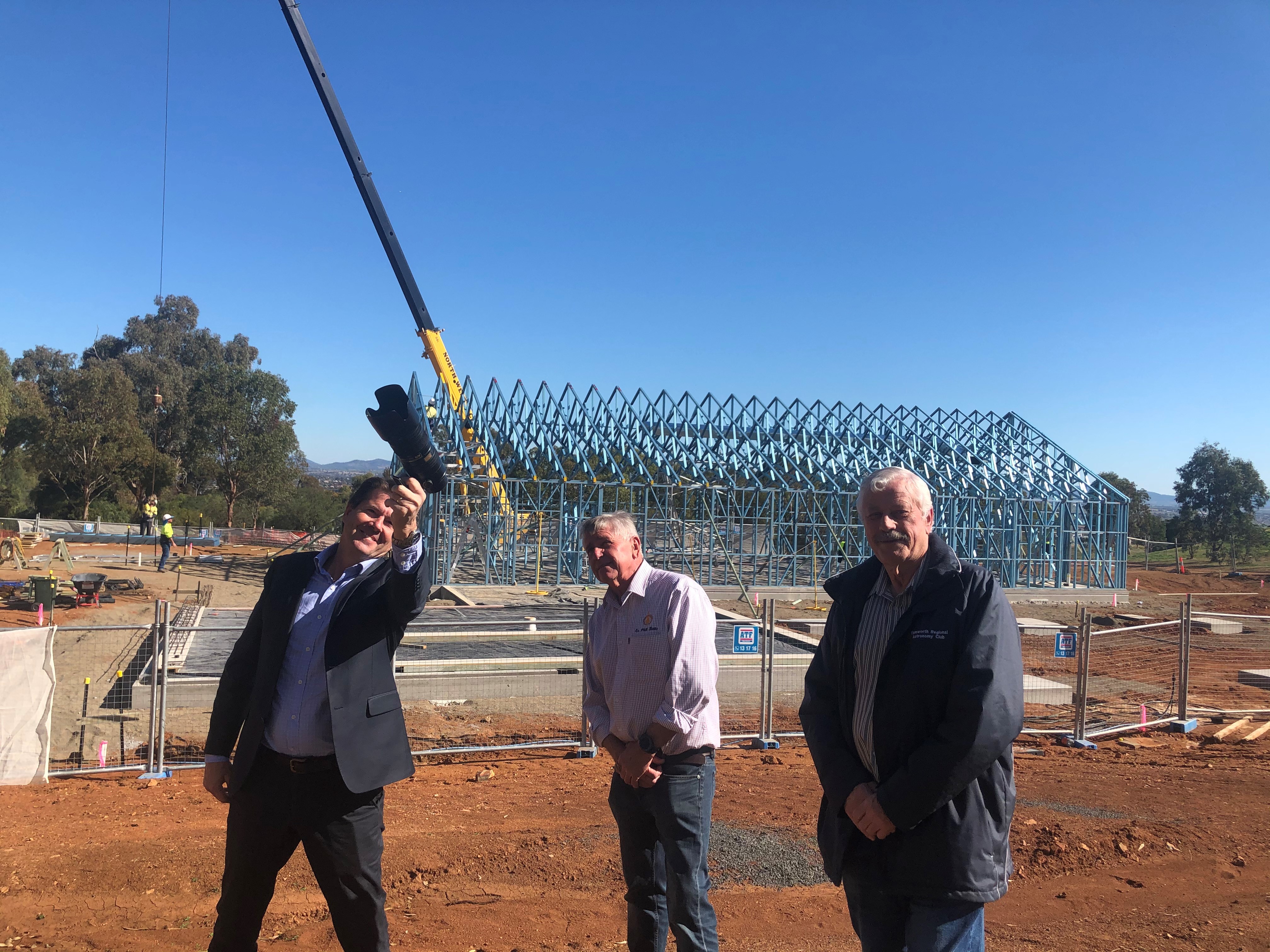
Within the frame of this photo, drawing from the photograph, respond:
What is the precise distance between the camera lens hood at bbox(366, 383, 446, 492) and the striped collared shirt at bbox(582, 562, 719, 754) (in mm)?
829

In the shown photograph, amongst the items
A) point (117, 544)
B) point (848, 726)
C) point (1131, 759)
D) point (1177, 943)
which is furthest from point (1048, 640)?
point (117, 544)


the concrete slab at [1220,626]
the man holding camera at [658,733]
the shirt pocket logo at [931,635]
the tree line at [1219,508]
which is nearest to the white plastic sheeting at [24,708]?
the man holding camera at [658,733]

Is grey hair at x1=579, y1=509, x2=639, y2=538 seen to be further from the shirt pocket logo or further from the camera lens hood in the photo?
the shirt pocket logo

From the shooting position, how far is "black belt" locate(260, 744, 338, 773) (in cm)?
251

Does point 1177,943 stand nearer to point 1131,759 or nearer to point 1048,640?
point 1131,759

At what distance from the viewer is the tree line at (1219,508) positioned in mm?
46031

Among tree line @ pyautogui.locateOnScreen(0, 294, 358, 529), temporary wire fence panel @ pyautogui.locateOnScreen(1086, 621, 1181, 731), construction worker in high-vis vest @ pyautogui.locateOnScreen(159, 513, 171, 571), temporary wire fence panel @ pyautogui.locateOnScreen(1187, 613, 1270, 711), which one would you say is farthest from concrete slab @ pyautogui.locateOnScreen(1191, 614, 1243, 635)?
tree line @ pyautogui.locateOnScreen(0, 294, 358, 529)

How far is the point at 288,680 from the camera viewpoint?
261 cm

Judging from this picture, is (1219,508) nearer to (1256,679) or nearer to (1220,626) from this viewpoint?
(1220,626)

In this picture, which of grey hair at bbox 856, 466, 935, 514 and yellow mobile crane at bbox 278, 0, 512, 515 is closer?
grey hair at bbox 856, 466, 935, 514

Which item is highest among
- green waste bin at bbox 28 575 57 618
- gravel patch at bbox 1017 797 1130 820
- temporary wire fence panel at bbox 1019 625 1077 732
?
green waste bin at bbox 28 575 57 618

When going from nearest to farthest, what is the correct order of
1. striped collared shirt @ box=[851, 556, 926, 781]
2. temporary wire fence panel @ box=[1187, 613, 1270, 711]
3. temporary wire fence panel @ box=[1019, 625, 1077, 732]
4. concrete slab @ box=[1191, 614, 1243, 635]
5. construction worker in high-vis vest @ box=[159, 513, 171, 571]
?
striped collared shirt @ box=[851, 556, 926, 781], temporary wire fence panel @ box=[1019, 625, 1077, 732], temporary wire fence panel @ box=[1187, 613, 1270, 711], concrete slab @ box=[1191, 614, 1243, 635], construction worker in high-vis vest @ box=[159, 513, 171, 571]

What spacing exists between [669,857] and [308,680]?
50.2 inches

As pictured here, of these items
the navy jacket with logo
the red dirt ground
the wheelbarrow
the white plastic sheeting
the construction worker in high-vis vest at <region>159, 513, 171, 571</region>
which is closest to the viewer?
the navy jacket with logo
